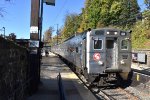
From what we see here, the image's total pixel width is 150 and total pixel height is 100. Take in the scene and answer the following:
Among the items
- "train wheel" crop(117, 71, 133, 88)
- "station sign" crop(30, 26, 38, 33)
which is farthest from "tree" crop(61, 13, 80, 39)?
"station sign" crop(30, 26, 38, 33)

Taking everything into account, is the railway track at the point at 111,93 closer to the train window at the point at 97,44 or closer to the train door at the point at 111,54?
the train door at the point at 111,54

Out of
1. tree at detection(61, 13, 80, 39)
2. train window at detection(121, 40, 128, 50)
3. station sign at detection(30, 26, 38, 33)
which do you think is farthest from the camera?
tree at detection(61, 13, 80, 39)

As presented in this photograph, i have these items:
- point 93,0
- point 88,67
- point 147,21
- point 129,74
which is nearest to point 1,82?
point 88,67

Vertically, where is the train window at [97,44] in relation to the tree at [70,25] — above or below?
below

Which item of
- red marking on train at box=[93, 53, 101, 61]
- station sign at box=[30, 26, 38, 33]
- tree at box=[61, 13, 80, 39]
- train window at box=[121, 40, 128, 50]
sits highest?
tree at box=[61, 13, 80, 39]

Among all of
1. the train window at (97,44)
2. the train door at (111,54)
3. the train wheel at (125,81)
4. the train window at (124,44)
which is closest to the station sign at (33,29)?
the train window at (97,44)

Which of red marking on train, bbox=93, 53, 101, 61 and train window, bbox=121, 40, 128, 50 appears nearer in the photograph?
red marking on train, bbox=93, 53, 101, 61

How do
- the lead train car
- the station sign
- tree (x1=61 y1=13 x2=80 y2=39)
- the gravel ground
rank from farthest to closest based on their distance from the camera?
tree (x1=61 y1=13 x2=80 y2=39)
the lead train car
the gravel ground
the station sign

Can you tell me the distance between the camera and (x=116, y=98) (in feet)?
57.9

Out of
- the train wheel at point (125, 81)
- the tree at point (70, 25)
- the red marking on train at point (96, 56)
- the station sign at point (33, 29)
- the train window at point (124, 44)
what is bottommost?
the train wheel at point (125, 81)

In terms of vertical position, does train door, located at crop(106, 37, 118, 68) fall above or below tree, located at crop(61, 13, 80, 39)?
below

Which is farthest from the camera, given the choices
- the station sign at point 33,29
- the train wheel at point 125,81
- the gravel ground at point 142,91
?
the train wheel at point 125,81

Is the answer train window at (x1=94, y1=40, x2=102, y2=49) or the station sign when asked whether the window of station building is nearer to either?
train window at (x1=94, y1=40, x2=102, y2=49)

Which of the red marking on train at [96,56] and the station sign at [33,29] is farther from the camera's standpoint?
the red marking on train at [96,56]
